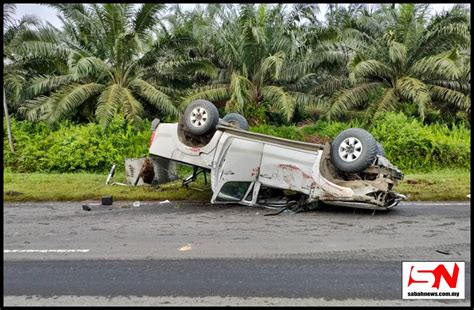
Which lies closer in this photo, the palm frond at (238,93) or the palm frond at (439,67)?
the palm frond at (439,67)

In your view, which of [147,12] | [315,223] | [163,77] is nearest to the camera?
[315,223]

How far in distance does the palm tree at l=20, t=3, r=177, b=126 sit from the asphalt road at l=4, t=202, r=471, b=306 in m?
7.37

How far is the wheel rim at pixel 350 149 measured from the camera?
283 inches

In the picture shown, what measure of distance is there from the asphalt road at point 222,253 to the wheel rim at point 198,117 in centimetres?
155

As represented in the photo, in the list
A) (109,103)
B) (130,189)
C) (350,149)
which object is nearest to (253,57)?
(109,103)

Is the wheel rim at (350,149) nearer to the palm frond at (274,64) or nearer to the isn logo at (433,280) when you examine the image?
the isn logo at (433,280)

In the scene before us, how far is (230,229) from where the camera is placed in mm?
6414

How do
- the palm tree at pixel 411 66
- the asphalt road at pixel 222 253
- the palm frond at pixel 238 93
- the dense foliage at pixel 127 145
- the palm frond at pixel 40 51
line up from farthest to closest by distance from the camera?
the palm tree at pixel 411 66, the palm frond at pixel 238 93, the palm frond at pixel 40 51, the dense foliage at pixel 127 145, the asphalt road at pixel 222 253

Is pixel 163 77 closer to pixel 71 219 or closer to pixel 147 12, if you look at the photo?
pixel 147 12

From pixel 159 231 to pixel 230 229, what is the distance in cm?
100

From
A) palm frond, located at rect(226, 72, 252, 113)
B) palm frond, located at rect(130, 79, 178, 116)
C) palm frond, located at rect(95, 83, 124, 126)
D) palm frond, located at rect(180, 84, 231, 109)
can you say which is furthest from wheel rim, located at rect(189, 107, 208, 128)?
palm frond, located at rect(180, 84, 231, 109)

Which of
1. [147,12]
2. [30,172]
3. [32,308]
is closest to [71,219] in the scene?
[32,308]

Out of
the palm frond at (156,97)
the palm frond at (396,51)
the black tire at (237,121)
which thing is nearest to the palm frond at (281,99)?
the palm frond at (156,97)

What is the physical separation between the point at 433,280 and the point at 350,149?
3203 mm
